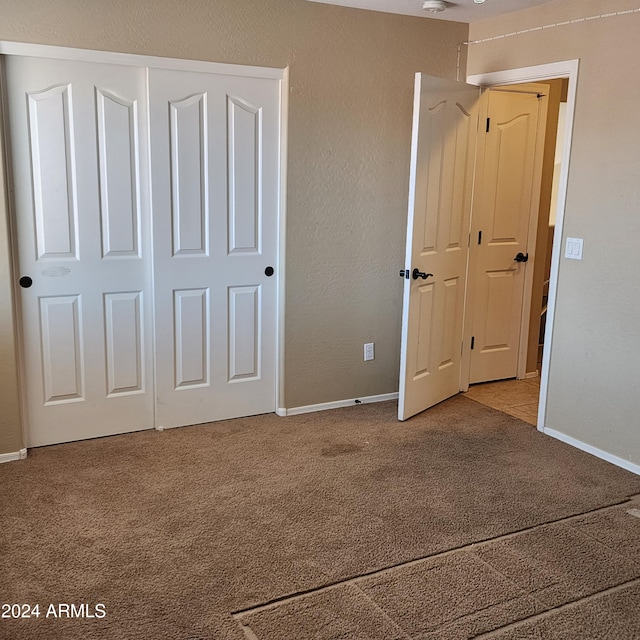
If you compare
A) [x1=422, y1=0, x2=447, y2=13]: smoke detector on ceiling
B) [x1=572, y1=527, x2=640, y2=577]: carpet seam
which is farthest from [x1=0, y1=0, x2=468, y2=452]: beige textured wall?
[x1=572, y1=527, x2=640, y2=577]: carpet seam

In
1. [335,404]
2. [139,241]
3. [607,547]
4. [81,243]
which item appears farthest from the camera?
[335,404]

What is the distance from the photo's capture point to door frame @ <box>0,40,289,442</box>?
3.17m

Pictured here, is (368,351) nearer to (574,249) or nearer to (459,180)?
(459,180)

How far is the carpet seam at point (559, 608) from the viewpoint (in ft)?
7.01

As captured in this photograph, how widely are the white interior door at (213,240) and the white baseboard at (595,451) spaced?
1.72 meters

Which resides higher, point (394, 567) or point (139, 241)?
point (139, 241)

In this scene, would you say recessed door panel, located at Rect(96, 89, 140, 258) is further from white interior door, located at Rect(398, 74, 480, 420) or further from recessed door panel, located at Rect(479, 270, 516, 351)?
recessed door panel, located at Rect(479, 270, 516, 351)

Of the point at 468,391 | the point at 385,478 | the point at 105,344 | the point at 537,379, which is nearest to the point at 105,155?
the point at 105,344

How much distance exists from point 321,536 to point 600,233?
2.15 meters

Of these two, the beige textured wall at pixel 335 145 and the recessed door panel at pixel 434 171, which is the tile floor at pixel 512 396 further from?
the recessed door panel at pixel 434 171

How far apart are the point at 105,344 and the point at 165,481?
89 centimetres

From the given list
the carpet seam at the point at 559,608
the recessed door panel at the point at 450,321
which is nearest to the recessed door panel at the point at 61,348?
the recessed door panel at the point at 450,321

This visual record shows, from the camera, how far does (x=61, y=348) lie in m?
3.50

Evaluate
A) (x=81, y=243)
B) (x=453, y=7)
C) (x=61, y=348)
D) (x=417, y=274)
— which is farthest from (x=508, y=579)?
(x=453, y=7)
